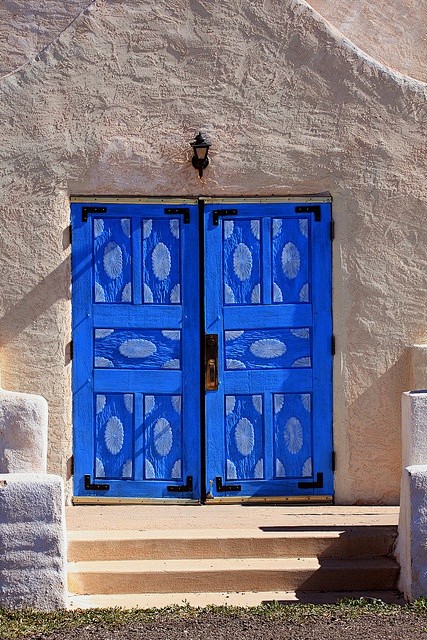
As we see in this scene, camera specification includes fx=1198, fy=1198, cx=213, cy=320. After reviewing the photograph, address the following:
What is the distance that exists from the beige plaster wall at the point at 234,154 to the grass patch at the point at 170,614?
1683 mm

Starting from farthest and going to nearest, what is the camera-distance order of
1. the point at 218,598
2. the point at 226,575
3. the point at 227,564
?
the point at 227,564, the point at 226,575, the point at 218,598

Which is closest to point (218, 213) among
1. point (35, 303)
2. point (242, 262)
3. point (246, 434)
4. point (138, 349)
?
point (242, 262)

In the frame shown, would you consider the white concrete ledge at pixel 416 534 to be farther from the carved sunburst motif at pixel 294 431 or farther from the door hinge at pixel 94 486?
the door hinge at pixel 94 486

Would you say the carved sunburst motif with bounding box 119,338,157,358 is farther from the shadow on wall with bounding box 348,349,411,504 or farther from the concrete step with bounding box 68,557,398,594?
the concrete step with bounding box 68,557,398,594

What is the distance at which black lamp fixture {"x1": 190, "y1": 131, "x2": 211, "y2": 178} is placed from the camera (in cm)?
869

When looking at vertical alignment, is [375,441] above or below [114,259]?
below

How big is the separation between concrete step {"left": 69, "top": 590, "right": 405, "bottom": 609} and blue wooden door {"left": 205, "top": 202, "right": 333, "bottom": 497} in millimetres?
1263

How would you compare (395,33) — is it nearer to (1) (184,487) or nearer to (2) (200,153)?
(2) (200,153)

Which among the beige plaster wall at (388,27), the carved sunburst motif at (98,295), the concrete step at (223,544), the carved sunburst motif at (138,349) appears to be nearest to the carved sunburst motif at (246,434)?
the carved sunburst motif at (138,349)

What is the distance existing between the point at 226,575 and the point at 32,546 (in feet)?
4.19

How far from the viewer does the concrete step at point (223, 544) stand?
780 centimetres

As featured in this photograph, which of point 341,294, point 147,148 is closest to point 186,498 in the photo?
point 341,294

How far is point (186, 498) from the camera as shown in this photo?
8.77 meters

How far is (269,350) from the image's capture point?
28.9 feet
